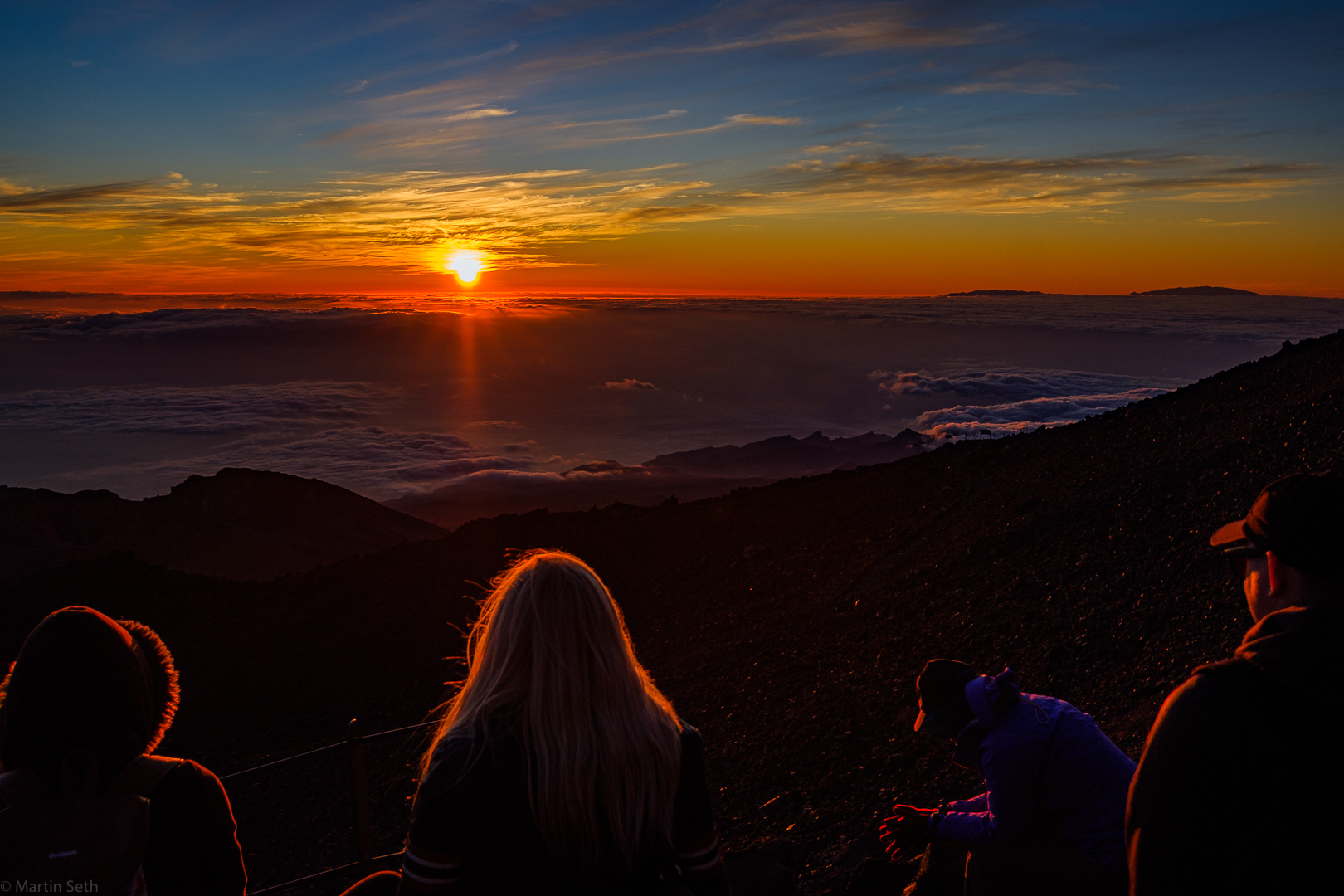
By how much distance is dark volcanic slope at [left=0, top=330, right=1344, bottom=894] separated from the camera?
7000mm

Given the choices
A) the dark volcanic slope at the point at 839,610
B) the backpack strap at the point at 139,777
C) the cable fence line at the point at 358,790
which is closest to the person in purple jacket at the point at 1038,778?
the dark volcanic slope at the point at 839,610

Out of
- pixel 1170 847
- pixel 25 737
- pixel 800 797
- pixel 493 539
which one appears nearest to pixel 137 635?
pixel 25 737

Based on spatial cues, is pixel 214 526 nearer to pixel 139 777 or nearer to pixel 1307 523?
pixel 139 777

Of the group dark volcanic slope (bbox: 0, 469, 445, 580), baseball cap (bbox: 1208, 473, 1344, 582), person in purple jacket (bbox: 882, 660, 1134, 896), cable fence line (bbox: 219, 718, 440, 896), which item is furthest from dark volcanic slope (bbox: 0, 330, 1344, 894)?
dark volcanic slope (bbox: 0, 469, 445, 580)

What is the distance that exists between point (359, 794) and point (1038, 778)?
4.46 meters

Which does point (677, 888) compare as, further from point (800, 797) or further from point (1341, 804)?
point (800, 797)

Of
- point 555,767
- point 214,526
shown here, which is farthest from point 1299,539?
point 214,526

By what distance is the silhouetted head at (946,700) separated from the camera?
3.33 m

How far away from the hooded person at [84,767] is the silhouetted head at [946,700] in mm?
2456

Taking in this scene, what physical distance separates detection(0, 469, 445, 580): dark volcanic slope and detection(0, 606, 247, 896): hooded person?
50.9m

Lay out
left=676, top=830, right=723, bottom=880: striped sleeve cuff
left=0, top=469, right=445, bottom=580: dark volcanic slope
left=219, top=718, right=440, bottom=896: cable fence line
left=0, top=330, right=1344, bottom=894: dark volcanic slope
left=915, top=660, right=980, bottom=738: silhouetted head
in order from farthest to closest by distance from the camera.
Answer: left=0, top=469, right=445, bottom=580: dark volcanic slope, left=0, top=330, right=1344, bottom=894: dark volcanic slope, left=219, top=718, right=440, bottom=896: cable fence line, left=915, top=660, right=980, bottom=738: silhouetted head, left=676, top=830, right=723, bottom=880: striped sleeve cuff

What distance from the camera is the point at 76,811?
2127 millimetres

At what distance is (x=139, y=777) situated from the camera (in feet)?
7.11

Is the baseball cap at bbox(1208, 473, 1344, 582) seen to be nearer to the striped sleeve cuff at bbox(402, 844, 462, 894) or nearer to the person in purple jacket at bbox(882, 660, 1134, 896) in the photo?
the person in purple jacket at bbox(882, 660, 1134, 896)
